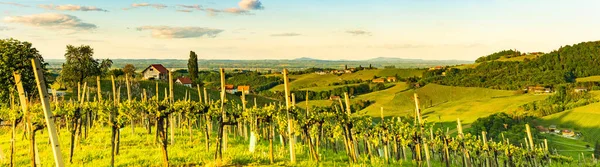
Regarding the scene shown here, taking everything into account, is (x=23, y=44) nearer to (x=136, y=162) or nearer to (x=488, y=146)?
(x=136, y=162)

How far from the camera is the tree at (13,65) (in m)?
30.7

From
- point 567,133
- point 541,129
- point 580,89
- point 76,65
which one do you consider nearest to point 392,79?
point 580,89

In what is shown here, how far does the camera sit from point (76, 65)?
168ft

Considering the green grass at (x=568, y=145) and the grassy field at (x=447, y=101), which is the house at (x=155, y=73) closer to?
the grassy field at (x=447, y=101)

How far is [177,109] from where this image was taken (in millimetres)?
14664

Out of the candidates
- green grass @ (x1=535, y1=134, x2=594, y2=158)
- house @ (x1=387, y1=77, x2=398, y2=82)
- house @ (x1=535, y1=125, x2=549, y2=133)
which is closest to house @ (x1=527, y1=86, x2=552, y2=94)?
house @ (x1=535, y1=125, x2=549, y2=133)

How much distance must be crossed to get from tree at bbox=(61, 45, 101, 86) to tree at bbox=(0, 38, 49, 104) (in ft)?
46.8

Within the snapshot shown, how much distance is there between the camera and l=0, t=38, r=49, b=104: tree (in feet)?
101

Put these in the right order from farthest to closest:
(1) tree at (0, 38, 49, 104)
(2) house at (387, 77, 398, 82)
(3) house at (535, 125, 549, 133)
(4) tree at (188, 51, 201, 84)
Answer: (2) house at (387, 77, 398, 82) → (3) house at (535, 125, 549, 133) → (4) tree at (188, 51, 201, 84) → (1) tree at (0, 38, 49, 104)

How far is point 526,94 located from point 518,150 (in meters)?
142

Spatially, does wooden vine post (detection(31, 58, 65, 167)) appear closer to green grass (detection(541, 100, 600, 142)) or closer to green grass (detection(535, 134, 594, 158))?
green grass (detection(535, 134, 594, 158))

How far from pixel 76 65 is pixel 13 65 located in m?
20.0

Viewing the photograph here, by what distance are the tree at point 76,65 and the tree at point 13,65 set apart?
561 inches

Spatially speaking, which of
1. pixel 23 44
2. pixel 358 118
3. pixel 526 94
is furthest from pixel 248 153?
pixel 526 94
